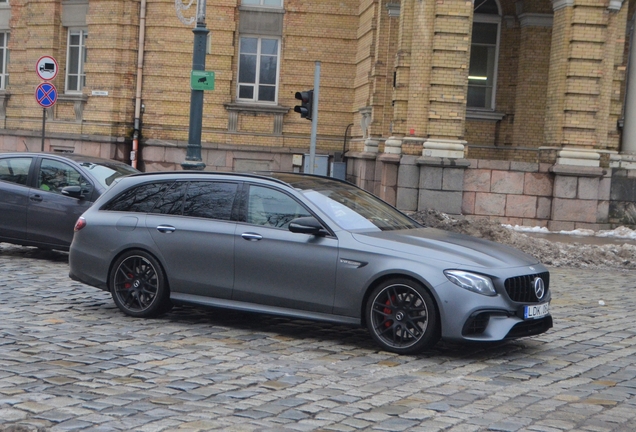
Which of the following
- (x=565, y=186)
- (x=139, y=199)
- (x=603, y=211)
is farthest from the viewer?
(x=603, y=211)

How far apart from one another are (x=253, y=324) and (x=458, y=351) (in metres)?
2.04

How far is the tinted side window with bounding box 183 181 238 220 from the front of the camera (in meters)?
8.89

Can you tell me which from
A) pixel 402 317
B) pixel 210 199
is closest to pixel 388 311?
pixel 402 317

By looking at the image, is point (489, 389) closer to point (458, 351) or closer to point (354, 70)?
point (458, 351)

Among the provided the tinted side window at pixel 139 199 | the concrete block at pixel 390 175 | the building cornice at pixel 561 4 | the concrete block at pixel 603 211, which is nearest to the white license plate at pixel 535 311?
the tinted side window at pixel 139 199

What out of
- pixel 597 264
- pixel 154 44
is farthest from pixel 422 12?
pixel 154 44

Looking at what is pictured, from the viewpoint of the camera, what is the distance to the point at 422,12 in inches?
801

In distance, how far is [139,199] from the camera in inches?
371

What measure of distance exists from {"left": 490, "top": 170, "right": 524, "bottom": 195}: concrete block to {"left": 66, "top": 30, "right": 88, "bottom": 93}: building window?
13475 mm

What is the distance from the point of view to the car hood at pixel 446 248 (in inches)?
309

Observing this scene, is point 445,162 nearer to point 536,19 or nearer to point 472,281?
point 536,19

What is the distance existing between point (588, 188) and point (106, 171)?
10658 mm

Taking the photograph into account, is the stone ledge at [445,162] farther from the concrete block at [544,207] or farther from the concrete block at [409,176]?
the concrete block at [544,207]

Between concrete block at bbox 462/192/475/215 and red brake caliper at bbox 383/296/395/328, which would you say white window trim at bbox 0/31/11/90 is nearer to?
concrete block at bbox 462/192/475/215
